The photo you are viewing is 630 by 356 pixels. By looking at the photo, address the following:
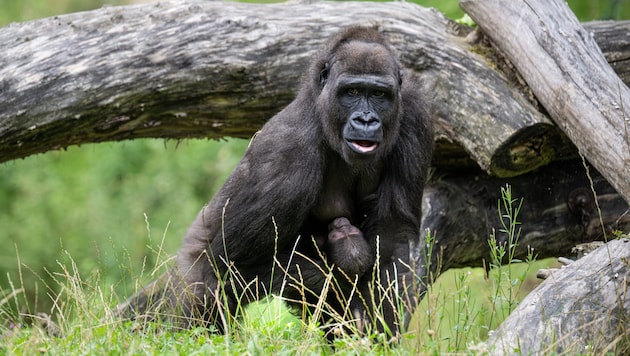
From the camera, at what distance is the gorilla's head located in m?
4.91

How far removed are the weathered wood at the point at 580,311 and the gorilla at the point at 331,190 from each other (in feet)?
2.78

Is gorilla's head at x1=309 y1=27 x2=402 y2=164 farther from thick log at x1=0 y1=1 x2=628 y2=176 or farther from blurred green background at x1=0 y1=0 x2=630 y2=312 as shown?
blurred green background at x1=0 y1=0 x2=630 y2=312

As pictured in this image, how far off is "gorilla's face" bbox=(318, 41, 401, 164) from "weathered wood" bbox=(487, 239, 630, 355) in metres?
1.22

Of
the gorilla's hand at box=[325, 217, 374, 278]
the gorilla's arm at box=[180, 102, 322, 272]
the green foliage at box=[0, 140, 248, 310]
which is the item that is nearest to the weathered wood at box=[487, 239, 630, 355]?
the gorilla's hand at box=[325, 217, 374, 278]

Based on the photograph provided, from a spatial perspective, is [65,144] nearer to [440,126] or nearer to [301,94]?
[301,94]

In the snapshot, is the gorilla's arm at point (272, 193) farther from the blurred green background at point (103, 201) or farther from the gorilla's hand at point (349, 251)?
the blurred green background at point (103, 201)

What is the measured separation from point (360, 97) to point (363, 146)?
1.01 ft

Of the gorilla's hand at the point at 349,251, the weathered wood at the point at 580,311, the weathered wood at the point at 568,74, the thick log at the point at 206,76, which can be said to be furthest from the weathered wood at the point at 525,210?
the weathered wood at the point at 580,311

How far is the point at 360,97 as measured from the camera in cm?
504

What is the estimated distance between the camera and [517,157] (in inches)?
226

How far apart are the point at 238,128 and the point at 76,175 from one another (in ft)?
24.2

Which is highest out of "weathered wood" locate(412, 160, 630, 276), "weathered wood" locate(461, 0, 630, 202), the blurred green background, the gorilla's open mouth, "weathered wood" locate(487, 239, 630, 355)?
"weathered wood" locate(461, 0, 630, 202)

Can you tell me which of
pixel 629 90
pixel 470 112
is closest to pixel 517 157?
pixel 470 112

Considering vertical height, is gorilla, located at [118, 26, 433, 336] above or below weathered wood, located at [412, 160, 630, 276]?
above
